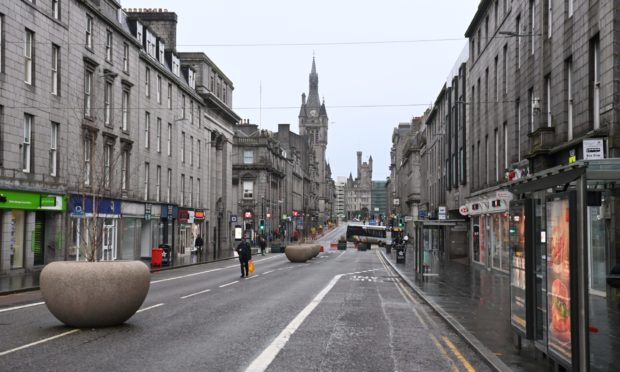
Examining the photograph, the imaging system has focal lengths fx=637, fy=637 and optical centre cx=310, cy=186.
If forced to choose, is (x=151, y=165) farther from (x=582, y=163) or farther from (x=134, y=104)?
A: (x=582, y=163)

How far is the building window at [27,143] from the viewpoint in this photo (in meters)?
29.1

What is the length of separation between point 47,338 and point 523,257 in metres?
8.33

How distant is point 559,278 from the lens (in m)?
8.47

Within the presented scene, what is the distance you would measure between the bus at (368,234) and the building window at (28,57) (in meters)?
68.4

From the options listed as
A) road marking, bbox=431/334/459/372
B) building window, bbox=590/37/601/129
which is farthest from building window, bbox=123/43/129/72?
road marking, bbox=431/334/459/372

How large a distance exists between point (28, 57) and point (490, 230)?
25.5m

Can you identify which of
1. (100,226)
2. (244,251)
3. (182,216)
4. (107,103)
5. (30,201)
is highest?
(107,103)

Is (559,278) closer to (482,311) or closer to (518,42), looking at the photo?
(482,311)

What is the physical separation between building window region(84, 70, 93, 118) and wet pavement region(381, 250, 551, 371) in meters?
19.7

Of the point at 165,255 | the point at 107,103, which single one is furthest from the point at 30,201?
the point at 107,103

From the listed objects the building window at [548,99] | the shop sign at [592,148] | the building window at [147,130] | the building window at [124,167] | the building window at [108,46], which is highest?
the building window at [108,46]

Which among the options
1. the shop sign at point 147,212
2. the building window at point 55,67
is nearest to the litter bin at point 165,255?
the shop sign at point 147,212

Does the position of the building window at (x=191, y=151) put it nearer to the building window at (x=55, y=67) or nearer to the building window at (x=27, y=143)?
the building window at (x=55, y=67)

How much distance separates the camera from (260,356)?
32.5ft
